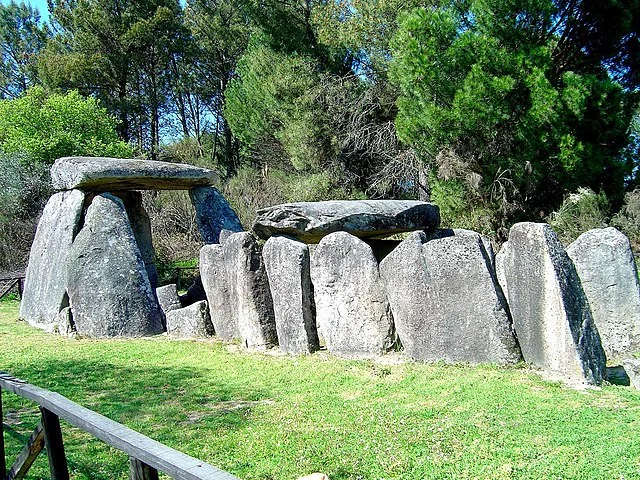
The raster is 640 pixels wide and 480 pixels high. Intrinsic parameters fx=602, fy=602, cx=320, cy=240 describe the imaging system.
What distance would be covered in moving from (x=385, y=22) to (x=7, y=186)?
12256mm

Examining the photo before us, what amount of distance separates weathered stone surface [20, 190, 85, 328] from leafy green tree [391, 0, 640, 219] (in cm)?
866

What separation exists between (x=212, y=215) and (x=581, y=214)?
875 cm

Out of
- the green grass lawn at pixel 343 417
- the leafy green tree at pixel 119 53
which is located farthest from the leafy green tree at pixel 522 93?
the leafy green tree at pixel 119 53

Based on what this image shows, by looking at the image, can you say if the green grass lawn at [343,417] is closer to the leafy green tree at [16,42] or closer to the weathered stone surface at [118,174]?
the weathered stone surface at [118,174]

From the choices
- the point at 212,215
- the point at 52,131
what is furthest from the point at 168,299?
the point at 52,131

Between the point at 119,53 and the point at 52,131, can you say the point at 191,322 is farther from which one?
the point at 119,53

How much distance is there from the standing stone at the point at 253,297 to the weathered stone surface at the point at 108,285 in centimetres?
211

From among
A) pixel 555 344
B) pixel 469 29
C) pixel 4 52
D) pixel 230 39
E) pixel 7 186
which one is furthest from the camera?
pixel 4 52

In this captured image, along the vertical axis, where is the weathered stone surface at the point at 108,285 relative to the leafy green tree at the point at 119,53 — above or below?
below

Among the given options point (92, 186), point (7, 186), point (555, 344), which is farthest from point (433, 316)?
point (7, 186)

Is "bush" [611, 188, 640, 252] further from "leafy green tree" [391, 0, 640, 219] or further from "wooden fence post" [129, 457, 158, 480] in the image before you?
"wooden fence post" [129, 457, 158, 480]

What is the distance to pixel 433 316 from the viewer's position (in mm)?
6879

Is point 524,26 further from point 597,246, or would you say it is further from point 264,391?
point 264,391

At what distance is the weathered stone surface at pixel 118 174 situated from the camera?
10625 millimetres
